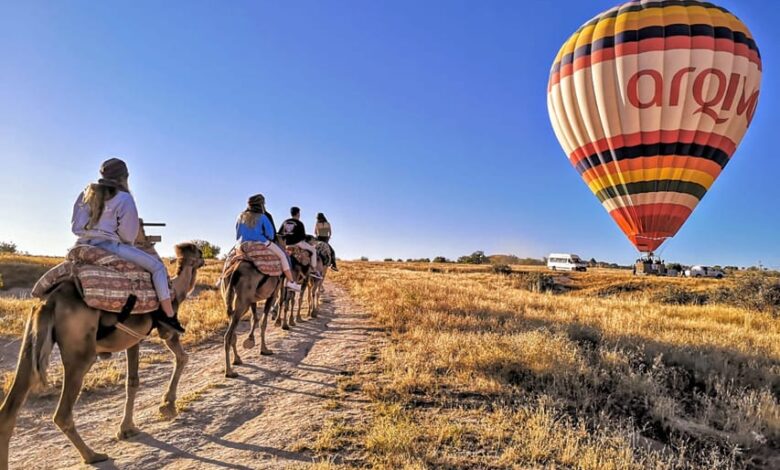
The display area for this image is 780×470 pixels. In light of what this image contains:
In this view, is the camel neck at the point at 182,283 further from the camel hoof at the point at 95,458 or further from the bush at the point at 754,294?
the bush at the point at 754,294

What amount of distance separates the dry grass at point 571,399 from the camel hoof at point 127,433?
250cm

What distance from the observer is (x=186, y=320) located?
42.4ft

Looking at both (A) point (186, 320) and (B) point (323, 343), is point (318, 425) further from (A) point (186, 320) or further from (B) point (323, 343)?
(A) point (186, 320)

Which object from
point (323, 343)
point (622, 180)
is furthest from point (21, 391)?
point (622, 180)

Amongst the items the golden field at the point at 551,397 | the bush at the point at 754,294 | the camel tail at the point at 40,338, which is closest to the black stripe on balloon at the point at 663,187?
the bush at the point at 754,294

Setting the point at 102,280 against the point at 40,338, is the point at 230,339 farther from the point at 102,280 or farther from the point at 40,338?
the point at 40,338

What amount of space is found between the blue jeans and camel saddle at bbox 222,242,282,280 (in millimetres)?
3476

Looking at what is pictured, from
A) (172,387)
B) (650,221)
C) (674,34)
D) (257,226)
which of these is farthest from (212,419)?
(674,34)

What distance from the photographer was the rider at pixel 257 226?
360 inches

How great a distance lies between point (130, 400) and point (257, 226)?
4.48 m

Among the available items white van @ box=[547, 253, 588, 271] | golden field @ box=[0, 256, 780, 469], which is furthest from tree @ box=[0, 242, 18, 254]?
white van @ box=[547, 253, 588, 271]

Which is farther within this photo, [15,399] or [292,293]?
[292,293]

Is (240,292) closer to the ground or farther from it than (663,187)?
closer to the ground

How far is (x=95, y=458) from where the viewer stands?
4.59 meters
